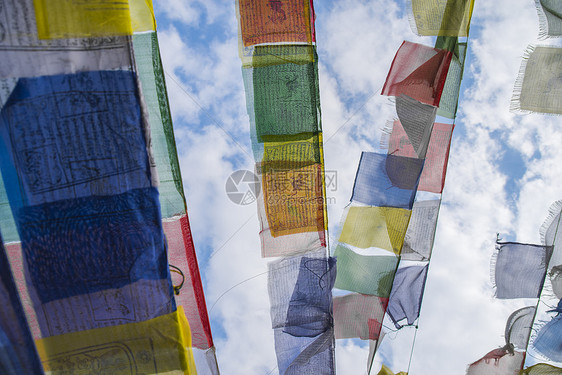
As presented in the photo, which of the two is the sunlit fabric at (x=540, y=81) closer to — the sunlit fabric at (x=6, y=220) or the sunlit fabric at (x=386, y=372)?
the sunlit fabric at (x=386, y=372)

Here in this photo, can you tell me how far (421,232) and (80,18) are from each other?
10.5ft

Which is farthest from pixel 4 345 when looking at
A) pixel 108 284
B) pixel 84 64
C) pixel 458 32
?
pixel 458 32

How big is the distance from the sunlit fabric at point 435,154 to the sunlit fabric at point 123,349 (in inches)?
93.7

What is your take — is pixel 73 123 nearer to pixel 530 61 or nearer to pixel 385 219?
pixel 385 219

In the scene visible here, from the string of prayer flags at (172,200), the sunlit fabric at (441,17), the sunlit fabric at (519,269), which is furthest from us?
the sunlit fabric at (519,269)

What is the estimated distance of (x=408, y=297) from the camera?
3.79 meters

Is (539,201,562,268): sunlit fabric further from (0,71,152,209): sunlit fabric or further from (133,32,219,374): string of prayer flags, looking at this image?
(0,71,152,209): sunlit fabric

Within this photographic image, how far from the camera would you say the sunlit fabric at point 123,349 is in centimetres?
178

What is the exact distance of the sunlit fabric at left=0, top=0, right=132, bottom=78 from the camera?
1.60 meters

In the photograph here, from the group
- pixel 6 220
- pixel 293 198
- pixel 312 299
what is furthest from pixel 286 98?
pixel 6 220

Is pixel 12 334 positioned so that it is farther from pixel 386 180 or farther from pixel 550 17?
pixel 550 17

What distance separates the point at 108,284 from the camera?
1779mm

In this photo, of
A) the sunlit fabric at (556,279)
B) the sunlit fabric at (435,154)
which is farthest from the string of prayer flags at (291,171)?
the sunlit fabric at (556,279)

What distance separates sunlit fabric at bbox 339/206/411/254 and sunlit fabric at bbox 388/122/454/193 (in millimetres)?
479
